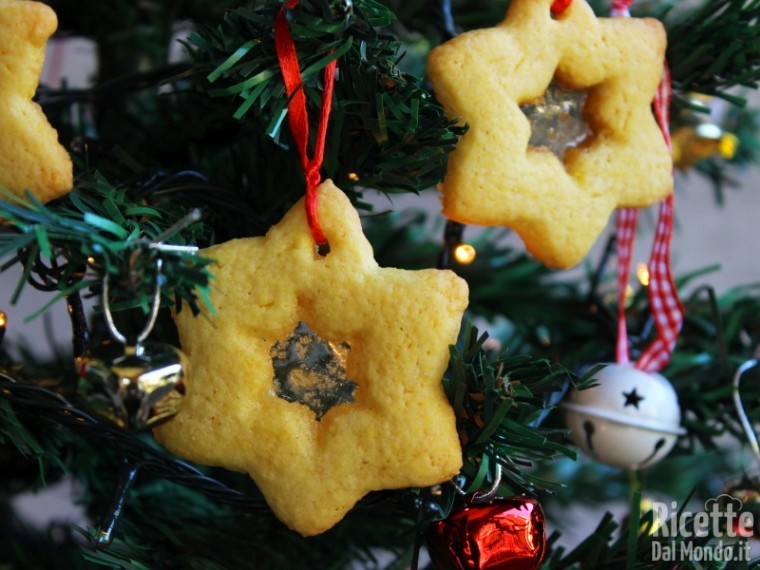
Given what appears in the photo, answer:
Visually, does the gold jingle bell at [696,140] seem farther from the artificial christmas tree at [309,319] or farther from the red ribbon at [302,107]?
the red ribbon at [302,107]

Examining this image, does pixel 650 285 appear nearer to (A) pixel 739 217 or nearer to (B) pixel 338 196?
(B) pixel 338 196

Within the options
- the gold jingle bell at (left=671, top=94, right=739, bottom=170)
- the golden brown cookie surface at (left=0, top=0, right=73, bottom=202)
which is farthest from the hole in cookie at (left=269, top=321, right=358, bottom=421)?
the gold jingle bell at (left=671, top=94, right=739, bottom=170)

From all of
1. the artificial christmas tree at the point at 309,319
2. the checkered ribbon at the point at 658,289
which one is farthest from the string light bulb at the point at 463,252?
the checkered ribbon at the point at 658,289

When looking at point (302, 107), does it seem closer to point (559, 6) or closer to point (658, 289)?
point (559, 6)

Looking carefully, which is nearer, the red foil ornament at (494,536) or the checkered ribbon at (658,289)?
the red foil ornament at (494,536)

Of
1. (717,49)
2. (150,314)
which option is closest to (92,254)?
(150,314)
